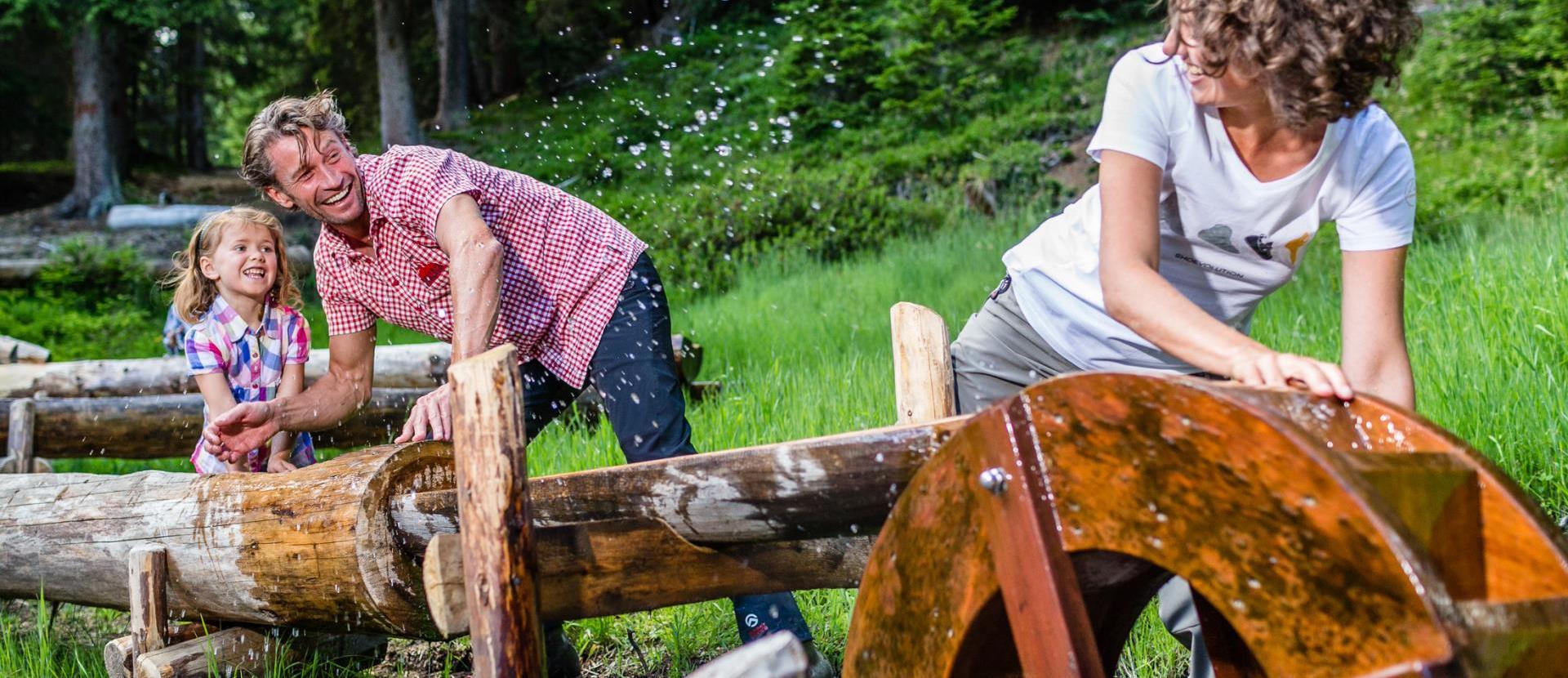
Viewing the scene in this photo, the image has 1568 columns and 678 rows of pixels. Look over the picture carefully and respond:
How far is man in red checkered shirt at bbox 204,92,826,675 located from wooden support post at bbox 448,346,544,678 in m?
0.76

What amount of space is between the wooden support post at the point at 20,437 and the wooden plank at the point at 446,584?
16.9 ft

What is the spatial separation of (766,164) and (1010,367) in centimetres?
1236

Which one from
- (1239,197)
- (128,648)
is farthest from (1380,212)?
(128,648)

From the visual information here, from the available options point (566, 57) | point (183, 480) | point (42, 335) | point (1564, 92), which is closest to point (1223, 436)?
point (183, 480)

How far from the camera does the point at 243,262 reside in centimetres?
451

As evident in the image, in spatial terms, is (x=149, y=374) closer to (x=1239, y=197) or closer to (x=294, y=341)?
(x=294, y=341)

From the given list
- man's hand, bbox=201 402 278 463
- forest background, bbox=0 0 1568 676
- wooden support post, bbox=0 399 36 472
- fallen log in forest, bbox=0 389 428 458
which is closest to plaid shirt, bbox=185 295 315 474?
man's hand, bbox=201 402 278 463

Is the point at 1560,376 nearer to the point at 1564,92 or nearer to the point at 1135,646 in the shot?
the point at 1135,646

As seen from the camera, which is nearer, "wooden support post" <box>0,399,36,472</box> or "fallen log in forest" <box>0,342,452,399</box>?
"wooden support post" <box>0,399,36,472</box>

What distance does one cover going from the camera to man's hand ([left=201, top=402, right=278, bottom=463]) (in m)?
3.73

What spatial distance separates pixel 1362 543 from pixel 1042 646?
0.56 metres

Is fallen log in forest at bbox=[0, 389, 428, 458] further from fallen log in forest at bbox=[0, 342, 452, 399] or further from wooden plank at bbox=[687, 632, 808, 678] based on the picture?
wooden plank at bbox=[687, 632, 808, 678]

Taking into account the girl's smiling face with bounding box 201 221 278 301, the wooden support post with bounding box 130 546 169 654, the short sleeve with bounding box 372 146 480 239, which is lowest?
the wooden support post with bounding box 130 546 169 654

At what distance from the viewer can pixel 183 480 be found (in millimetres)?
3502
